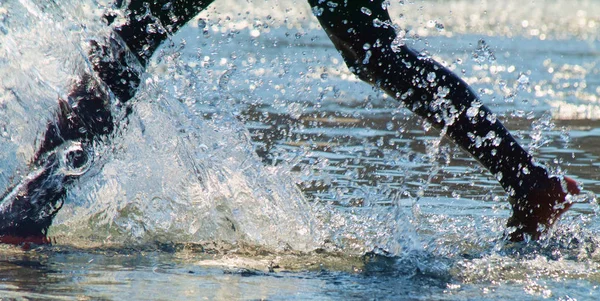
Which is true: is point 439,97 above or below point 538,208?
above

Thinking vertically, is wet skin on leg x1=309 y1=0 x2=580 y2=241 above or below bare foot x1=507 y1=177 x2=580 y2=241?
above

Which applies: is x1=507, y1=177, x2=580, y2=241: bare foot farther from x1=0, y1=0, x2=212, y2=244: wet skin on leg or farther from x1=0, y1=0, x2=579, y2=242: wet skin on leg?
x1=0, y1=0, x2=212, y2=244: wet skin on leg

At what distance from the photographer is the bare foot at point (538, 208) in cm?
289

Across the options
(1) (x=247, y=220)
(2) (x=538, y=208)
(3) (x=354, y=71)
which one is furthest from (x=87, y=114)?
(2) (x=538, y=208)

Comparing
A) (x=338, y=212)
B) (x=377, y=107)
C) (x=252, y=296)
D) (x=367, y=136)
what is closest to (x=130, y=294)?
(x=252, y=296)

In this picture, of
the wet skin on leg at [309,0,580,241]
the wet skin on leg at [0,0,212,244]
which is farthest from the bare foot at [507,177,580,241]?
the wet skin on leg at [0,0,212,244]

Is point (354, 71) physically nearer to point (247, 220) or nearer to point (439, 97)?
point (439, 97)

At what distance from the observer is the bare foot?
2.89 meters

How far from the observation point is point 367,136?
471cm

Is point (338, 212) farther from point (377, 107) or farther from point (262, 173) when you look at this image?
point (377, 107)

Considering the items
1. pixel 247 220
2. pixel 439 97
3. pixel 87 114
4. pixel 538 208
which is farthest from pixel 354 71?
pixel 87 114

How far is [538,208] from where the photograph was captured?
9.48 ft

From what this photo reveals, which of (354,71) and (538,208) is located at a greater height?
(354,71)

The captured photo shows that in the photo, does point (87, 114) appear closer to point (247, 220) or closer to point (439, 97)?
point (247, 220)
